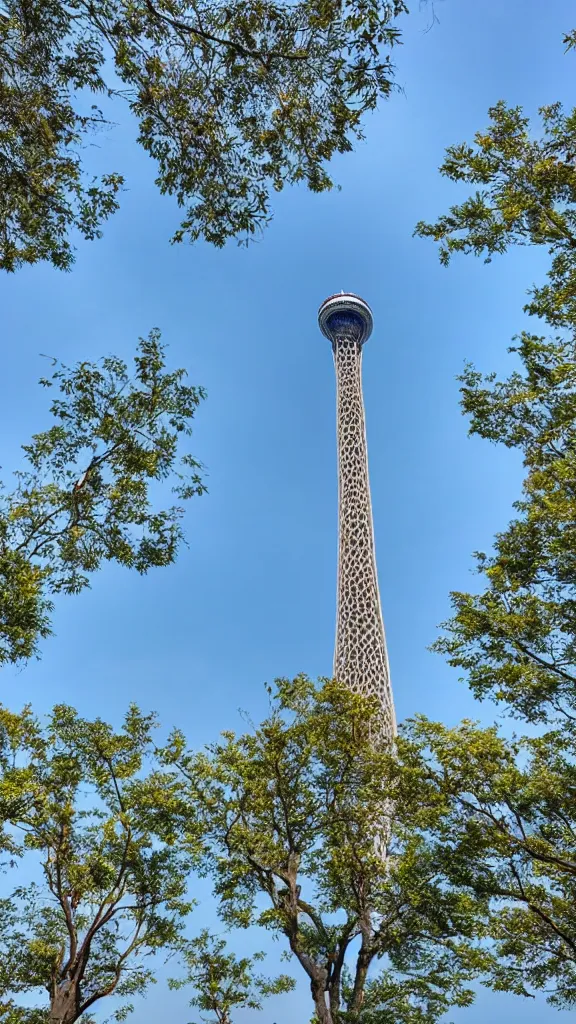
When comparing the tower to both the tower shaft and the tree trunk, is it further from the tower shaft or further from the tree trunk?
the tree trunk

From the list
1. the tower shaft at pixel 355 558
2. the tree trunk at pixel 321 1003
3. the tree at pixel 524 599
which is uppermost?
the tower shaft at pixel 355 558

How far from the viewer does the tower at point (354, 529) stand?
76.8ft

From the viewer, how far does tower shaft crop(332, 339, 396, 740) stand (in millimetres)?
23297

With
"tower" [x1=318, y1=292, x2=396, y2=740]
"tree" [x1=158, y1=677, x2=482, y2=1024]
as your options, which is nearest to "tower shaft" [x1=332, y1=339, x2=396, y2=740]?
"tower" [x1=318, y1=292, x2=396, y2=740]

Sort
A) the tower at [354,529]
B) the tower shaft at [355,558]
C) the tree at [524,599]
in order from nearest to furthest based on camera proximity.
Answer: the tree at [524,599], the tower shaft at [355,558], the tower at [354,529]

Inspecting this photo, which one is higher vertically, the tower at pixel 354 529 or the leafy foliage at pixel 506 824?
the tower at pixel 354 529

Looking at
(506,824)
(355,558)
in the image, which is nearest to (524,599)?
(506,824)

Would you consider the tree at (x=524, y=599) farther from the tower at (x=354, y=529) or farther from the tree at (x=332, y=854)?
the tower at (x=354, y=529)

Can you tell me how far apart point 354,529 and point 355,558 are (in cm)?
126

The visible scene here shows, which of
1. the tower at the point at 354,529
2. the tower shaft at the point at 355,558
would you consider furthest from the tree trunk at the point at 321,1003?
the tower shaft at the point at 355,558

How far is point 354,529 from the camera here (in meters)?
26.4

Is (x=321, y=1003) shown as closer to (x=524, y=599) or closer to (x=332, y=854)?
(x=332, y=854)

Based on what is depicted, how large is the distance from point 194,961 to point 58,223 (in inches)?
558

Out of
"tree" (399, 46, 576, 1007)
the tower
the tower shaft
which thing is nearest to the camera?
"tree" (399, 46, 576, 1007)
